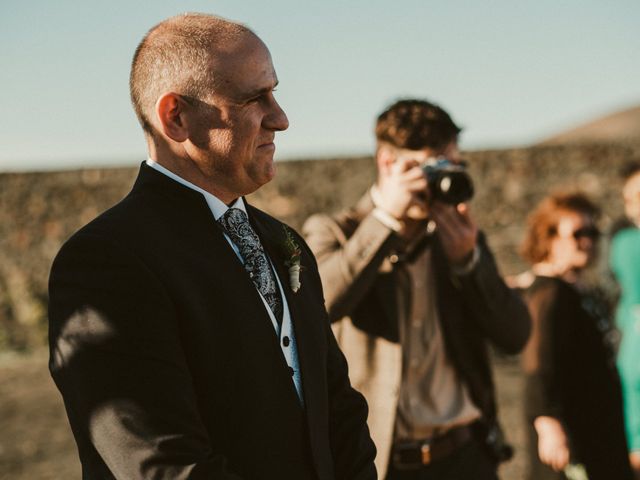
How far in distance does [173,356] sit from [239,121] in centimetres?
53

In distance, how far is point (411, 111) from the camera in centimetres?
297

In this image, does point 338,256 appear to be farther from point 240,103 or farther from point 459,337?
point 240,103

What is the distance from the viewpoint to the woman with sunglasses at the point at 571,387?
3.65m

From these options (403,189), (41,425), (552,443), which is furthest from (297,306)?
(41,425)

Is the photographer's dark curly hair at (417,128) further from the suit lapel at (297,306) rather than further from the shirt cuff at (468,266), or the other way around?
the suit lapel at (297,306)

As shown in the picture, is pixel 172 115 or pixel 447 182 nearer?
pixel 172 115

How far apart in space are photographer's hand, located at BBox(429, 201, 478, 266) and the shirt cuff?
0.04ft

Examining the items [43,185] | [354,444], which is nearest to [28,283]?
[43,185]

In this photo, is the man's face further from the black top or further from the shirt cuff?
the black top

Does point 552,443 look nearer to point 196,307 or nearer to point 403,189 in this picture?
point 403,189

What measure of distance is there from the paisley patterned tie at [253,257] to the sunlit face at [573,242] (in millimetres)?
2532

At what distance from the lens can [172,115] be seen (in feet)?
5.69

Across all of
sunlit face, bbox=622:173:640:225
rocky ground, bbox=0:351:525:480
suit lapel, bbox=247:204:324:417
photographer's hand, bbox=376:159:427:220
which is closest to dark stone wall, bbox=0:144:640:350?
rocky ground, bbox=0:351:525:480

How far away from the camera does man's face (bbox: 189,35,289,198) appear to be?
1731mm
